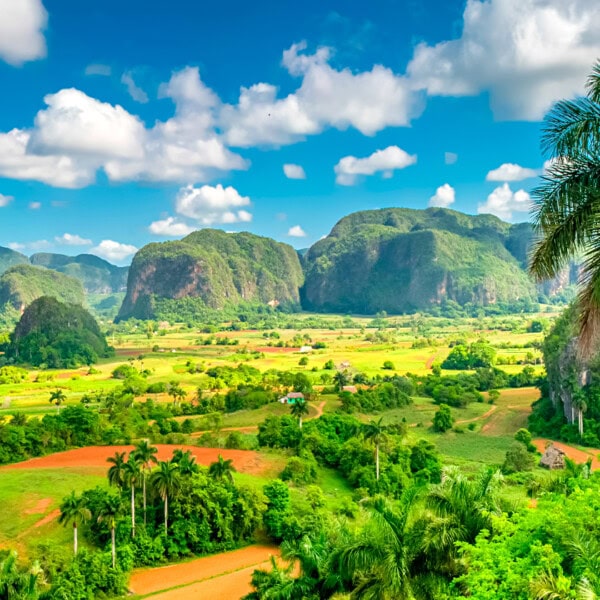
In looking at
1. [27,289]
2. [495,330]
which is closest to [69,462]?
[495,330]

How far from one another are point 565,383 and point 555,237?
39147mm

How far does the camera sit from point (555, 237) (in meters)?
8.10

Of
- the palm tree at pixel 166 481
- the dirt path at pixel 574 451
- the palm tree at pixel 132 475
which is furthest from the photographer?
the dirt path at pixel 574 451

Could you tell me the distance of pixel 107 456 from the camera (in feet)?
119

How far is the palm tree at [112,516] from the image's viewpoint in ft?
73.8

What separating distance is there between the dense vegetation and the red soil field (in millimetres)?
57168

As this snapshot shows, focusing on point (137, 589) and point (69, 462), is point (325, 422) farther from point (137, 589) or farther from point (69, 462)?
point (137, 589)

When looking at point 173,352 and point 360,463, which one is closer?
point 360,463

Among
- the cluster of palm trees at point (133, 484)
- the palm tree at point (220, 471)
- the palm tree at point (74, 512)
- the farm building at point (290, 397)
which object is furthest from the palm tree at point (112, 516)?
the farm building at point (290, 397)

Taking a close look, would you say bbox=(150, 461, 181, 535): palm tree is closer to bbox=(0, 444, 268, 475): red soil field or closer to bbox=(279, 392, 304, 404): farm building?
bbox=(0, 444, 268, 475): red soil field

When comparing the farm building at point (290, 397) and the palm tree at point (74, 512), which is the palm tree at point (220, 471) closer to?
the palm tree at point (74, 512)

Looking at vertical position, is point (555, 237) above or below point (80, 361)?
above

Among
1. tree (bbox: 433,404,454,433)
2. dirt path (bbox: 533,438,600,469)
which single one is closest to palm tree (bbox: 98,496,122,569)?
dirt path (bbox: 533,438,600,469)

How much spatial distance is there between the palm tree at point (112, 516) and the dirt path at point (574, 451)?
26.4 metres
